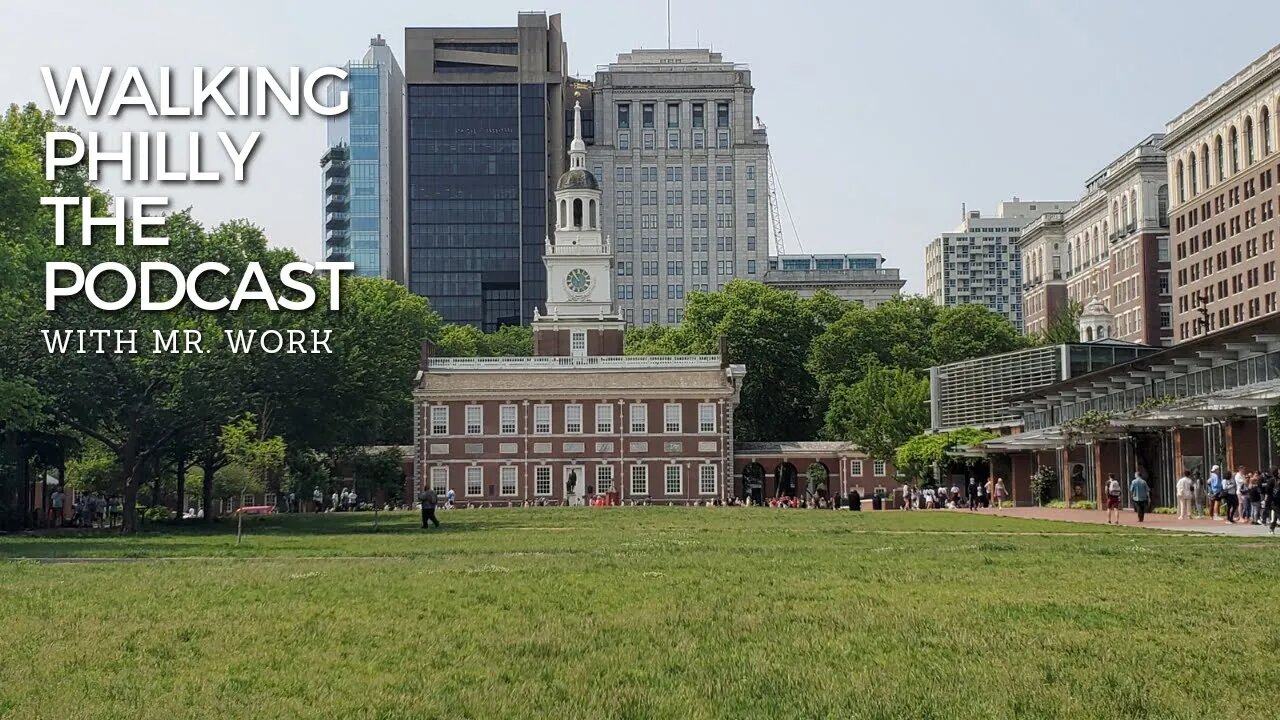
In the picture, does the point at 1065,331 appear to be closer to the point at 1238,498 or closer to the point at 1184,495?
the point at 1184,495

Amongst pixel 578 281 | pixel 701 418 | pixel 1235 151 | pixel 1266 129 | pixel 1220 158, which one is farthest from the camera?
pixel 1220 158

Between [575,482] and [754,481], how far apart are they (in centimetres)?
1251

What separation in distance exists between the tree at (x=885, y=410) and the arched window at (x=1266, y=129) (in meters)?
31.5

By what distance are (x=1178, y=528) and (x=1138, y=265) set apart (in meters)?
102

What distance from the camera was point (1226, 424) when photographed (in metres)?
47.9

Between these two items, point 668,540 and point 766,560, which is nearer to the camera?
point 766,560

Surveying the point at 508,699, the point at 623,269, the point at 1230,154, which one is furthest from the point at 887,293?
the point at 508,699

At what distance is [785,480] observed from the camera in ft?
315

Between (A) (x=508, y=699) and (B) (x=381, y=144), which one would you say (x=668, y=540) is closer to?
(A) (x=508, y=699)

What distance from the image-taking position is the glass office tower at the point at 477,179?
181m

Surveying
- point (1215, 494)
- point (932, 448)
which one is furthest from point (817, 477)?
point (1215, 494)

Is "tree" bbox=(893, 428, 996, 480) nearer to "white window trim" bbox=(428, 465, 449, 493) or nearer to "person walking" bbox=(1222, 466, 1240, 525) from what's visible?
"white window trim" bbox=(428, 465, 449, 493)

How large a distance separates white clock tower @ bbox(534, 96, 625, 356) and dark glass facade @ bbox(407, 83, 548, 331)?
74.7 meters

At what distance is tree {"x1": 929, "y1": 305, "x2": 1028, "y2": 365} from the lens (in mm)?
107500
